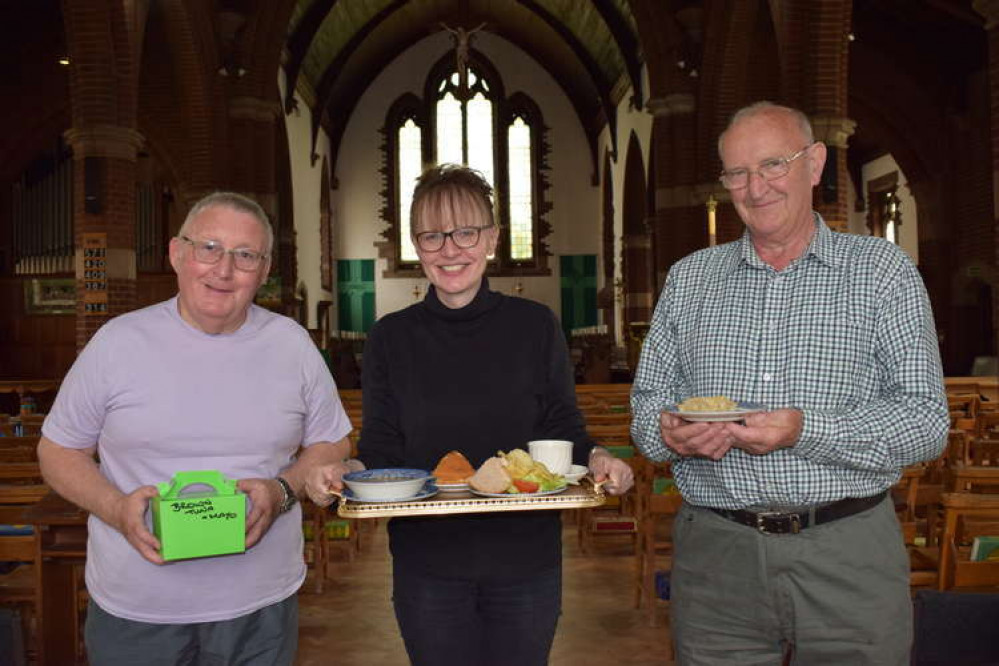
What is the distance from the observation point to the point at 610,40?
1972 centimetres

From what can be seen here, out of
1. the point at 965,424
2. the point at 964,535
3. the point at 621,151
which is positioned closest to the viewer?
the point at 964,535

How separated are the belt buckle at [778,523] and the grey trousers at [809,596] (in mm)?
10

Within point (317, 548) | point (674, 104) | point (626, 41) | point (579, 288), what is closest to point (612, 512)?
point (317, 548)

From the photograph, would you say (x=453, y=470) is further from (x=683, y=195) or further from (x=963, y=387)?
(x=683, y=195)

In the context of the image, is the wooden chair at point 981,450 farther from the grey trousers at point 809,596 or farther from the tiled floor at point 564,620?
the grey trousers at point 809,596

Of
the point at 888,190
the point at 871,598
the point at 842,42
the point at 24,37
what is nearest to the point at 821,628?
the point at 871,598

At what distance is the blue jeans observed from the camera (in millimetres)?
1924

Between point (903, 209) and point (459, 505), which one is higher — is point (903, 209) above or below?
above

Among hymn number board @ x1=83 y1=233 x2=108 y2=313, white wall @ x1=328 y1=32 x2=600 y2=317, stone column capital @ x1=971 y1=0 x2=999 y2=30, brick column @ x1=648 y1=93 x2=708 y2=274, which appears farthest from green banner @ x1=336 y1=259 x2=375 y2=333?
stone column capital @ x1=971 y1=0 x2=999 y2=30

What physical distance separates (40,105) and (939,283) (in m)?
14.1

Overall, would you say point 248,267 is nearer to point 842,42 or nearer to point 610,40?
point 842,42

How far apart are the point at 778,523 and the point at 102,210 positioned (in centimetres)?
862

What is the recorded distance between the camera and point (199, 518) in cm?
162

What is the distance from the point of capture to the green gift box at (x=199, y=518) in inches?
63.2
